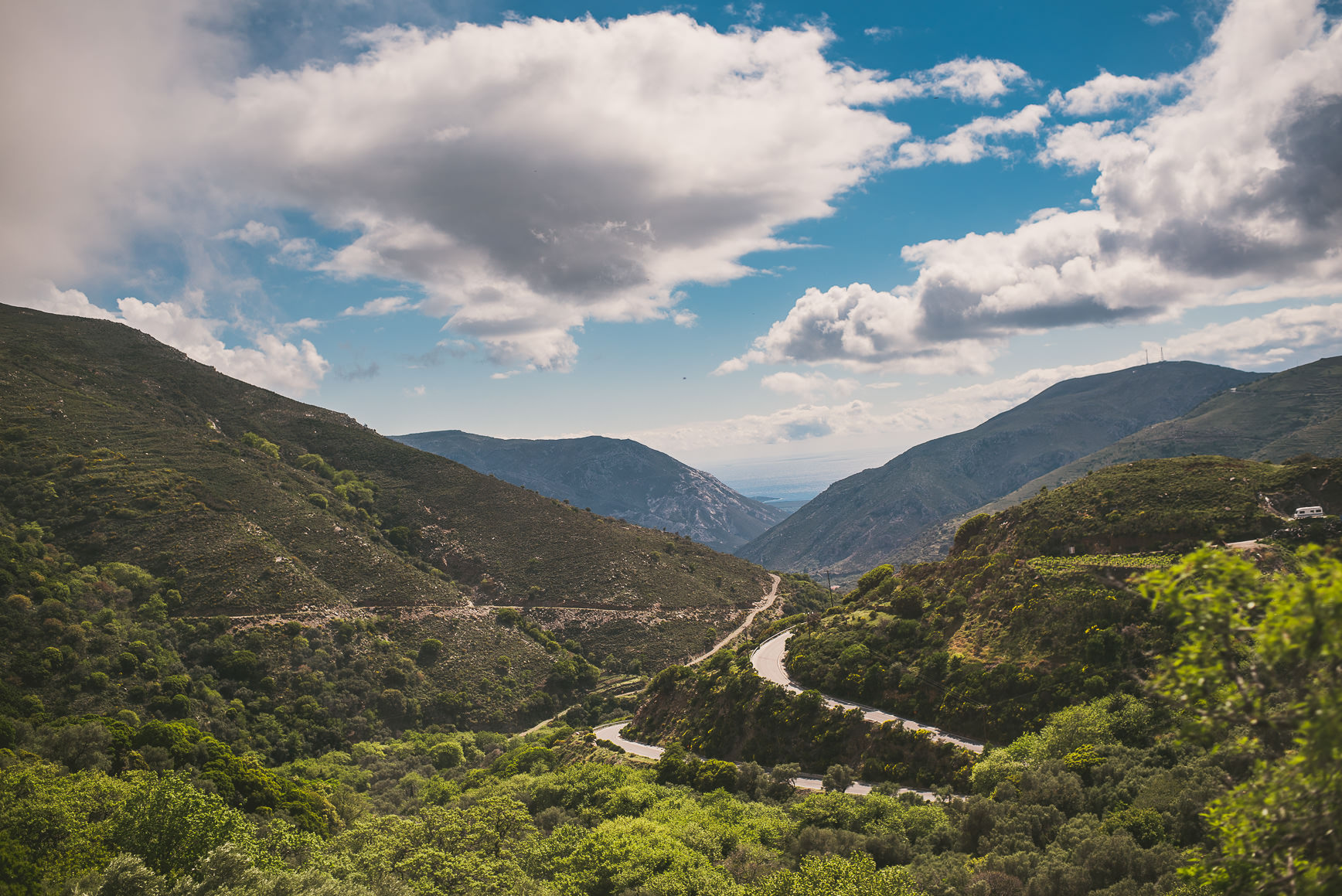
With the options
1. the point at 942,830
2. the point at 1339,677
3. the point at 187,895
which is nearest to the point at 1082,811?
the point at 942,830

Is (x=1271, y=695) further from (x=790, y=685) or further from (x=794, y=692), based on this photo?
(x=790, y=685)

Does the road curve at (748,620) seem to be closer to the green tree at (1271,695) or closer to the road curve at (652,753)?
the road curve at (652,753)

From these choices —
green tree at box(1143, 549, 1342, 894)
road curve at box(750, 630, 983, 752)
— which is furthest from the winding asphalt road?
green tree at box(1143, 549, 1342, 894)

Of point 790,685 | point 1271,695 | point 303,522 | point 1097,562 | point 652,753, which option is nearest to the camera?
point 1271,695

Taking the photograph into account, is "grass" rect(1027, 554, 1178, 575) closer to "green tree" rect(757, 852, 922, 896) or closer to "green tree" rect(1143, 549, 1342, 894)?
"green tree" rect(757, 852, 922, 896)

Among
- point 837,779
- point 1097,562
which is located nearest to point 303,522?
point 837,779

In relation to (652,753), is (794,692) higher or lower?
higher

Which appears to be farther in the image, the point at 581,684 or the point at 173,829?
the point at 581,684

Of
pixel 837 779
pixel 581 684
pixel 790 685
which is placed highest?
pixel 790 685
